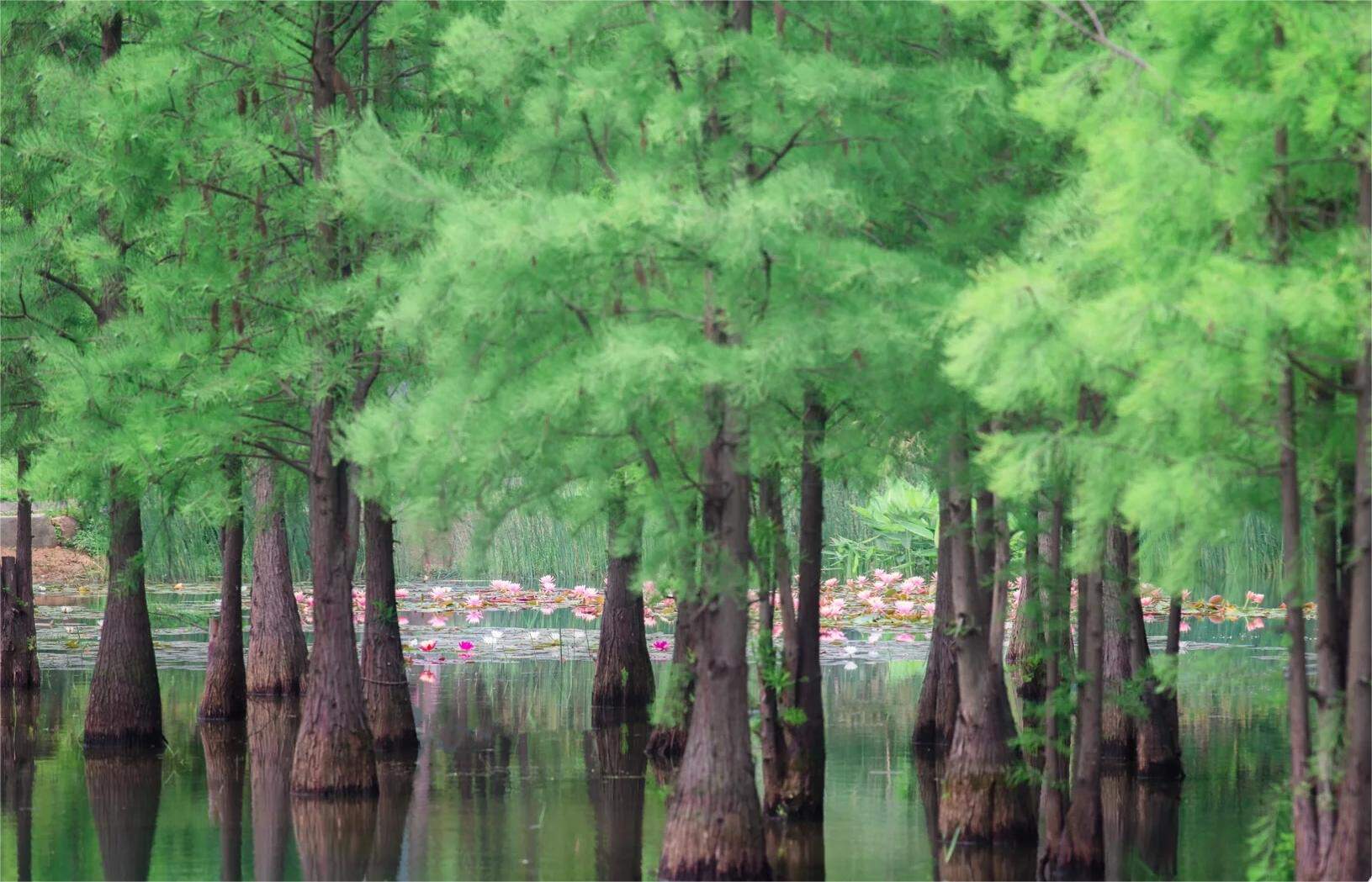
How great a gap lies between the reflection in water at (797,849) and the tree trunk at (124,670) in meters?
7.09

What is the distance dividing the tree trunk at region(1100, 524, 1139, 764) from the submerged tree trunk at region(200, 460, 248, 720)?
361 inches

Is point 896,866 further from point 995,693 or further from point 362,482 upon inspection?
point 362,482

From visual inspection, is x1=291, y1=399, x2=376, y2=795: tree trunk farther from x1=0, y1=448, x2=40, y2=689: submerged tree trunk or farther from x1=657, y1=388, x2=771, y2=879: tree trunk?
x1=0, y1=448, x2=40, y2=689: submerged tree trunk

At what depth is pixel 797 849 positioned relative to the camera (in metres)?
14.8

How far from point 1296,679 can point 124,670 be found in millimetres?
12343

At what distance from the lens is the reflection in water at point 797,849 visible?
46.2ft

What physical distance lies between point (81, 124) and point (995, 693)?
9249 mm

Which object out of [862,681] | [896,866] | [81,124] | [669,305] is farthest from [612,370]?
[862,681]

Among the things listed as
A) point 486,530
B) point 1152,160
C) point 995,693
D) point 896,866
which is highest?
point 1152,160

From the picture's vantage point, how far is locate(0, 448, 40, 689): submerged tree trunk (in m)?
23.7

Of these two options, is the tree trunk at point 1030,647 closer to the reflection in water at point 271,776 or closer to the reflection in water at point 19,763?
the reflection in water at point 271,776

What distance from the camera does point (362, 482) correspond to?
14.6 meters

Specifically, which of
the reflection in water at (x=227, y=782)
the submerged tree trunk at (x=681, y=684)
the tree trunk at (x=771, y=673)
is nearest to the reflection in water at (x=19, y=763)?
the reflection in water at (x=227, y=782)

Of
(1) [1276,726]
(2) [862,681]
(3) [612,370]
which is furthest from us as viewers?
(2) [862,681]
